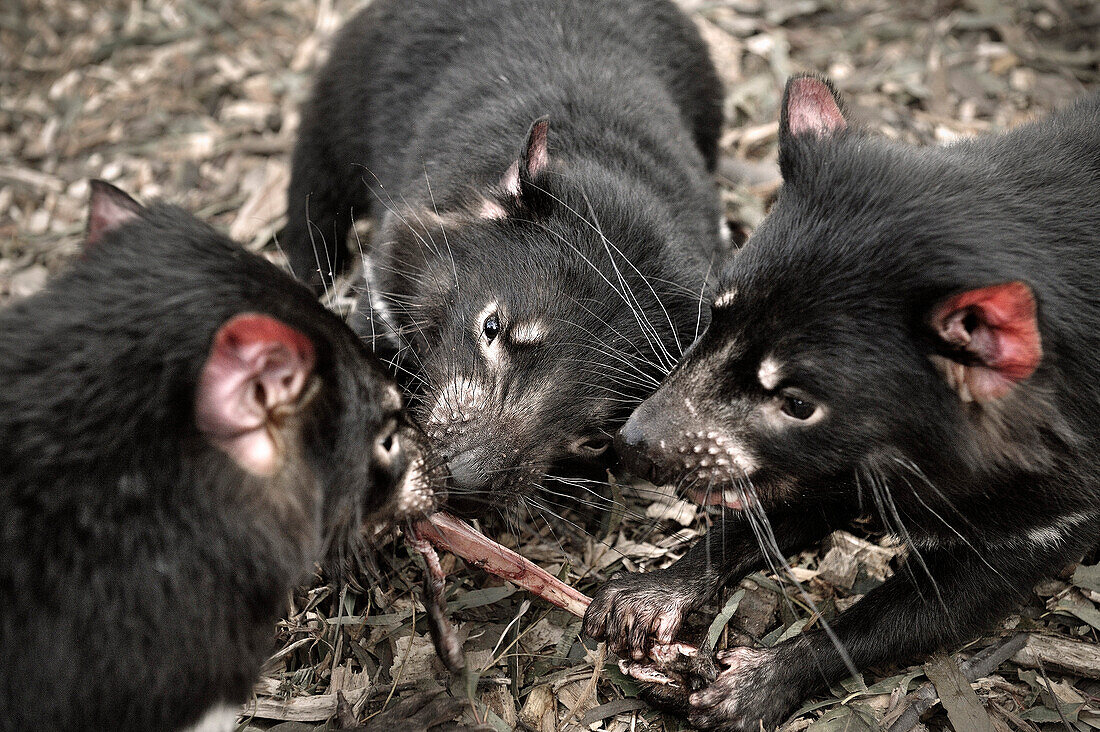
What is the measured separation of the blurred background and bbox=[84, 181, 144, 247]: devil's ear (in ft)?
4.13

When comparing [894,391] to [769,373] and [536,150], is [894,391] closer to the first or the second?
[769,373]

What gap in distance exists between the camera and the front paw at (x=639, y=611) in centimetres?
262

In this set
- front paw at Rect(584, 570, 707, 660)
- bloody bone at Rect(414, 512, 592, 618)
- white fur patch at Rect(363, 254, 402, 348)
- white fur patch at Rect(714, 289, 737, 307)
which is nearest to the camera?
white fur patch at Rect(714, 289, 737, 307)

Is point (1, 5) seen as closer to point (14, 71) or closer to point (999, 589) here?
→ point (14, 71)

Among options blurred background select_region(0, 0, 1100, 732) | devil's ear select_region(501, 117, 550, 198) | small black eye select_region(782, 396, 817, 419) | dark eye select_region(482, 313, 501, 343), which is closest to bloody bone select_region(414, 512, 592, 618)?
blurred background select_region(0, 0, 1100, 732)

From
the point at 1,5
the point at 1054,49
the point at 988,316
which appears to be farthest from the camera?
the point at 1,5

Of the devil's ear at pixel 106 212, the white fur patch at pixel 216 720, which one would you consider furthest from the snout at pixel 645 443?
the devil's ear at pixel 106 212

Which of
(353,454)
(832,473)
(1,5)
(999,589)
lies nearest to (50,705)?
(353,454)

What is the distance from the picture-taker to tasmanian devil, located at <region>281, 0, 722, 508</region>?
2771 millimetres

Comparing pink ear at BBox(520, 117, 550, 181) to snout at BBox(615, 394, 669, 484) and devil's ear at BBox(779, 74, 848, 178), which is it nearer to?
devil's ear at BBox(779, 74, 848, 178)

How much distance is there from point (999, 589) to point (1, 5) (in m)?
5.58

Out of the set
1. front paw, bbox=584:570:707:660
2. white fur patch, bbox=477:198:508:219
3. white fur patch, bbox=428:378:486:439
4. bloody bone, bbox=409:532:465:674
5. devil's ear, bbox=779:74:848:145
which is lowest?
front paw, bbox=584:570:707:660

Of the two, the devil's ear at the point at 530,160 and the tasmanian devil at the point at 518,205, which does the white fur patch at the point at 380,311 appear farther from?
the devil's ear at the point at 530,160

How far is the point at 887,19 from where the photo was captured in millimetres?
5152
